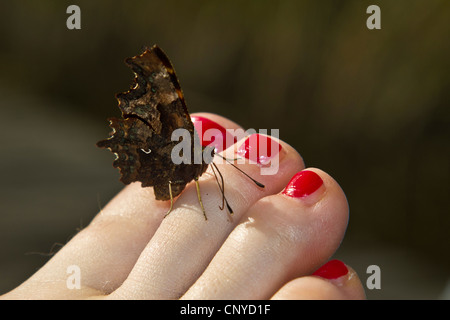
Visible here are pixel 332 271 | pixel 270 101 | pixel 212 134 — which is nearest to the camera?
pixel 332 271

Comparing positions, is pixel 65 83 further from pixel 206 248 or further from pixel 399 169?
pixel 399 169

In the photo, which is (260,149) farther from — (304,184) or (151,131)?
(151,131)

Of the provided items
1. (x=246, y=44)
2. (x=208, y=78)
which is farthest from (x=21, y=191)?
(x=246, y=44)

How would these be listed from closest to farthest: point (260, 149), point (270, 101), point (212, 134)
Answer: point (260, 149) < point (212, 134) < point (270, 101)

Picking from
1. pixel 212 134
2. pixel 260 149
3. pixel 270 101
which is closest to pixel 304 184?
pixel 260 149

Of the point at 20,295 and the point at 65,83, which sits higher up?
the point at 65,83

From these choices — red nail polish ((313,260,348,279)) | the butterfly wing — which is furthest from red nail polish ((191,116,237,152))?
red nail polish ((313,260,348,279))
